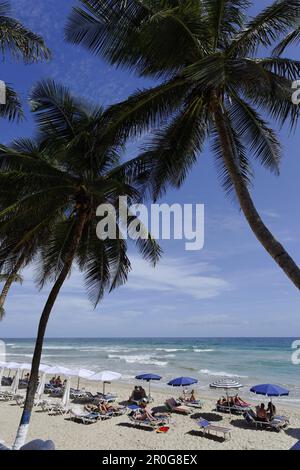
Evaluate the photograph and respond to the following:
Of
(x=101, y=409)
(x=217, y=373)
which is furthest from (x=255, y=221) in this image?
(x=217, y=373)

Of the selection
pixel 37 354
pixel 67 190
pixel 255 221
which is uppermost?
pixel 67 190

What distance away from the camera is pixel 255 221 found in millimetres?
6359

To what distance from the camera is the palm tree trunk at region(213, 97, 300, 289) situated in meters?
5.57

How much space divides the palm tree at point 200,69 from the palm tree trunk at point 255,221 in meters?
0.02

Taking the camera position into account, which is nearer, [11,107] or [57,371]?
[11,107]

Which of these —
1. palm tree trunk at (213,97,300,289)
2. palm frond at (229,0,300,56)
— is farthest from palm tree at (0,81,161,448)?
palm frond at (229,0,300,56)

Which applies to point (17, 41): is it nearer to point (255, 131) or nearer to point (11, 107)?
point (11, 107)

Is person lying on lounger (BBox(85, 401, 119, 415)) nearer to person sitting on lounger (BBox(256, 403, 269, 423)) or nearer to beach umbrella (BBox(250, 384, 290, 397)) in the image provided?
person sitting on lounger (BBox(256, 403, 269, 423))

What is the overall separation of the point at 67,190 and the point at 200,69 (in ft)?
16.4

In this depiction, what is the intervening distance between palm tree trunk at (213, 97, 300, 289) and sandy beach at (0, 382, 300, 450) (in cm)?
847

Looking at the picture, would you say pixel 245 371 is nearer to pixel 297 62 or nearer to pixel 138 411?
pixel 138 411
